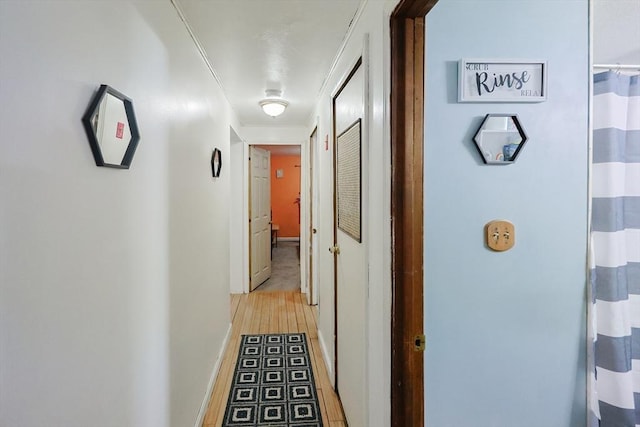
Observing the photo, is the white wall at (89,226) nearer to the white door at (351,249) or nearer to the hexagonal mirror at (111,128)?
the hexagonal mirror at (111,128)

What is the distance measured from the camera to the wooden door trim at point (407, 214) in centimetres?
120

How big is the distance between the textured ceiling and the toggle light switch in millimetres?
1165

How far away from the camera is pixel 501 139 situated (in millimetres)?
1298

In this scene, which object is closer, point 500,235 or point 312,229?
point 500,235

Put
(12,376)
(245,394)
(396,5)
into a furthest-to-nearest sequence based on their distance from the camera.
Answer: (245,394)
(396,5)
(12,376)

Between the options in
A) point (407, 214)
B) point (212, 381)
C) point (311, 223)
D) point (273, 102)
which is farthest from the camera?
point (311, 223)

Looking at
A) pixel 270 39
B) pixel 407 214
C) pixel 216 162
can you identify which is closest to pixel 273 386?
pixel 216 162

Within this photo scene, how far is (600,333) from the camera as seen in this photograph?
1.45 meters

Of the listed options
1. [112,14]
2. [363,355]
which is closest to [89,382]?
[112,14]

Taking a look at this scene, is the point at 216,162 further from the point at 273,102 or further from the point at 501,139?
the point at 501,139

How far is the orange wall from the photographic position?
8914mm

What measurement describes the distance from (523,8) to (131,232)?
1.61 m

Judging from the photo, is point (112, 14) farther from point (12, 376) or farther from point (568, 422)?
point (568, 422)

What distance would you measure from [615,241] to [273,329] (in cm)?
290
